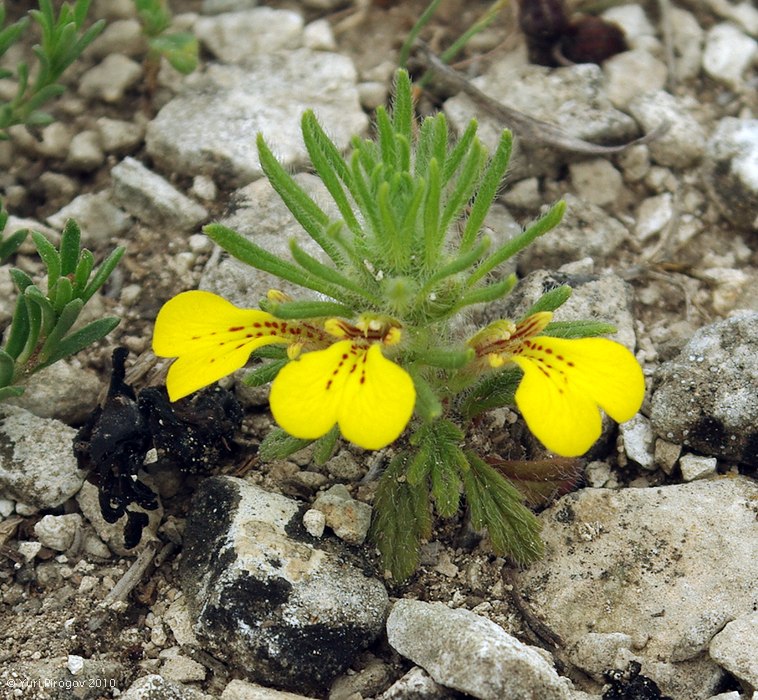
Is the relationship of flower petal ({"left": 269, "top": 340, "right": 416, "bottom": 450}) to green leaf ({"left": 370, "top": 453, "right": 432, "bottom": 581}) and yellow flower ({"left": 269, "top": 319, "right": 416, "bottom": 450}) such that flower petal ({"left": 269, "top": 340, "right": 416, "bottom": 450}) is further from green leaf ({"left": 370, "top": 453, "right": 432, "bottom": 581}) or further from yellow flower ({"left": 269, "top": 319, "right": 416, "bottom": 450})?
green leaf ({"left": 370, "top": 453, "right": 432, "bottom": 581})

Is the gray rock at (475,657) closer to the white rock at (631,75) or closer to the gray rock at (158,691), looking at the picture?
the gray rock at (158,691)

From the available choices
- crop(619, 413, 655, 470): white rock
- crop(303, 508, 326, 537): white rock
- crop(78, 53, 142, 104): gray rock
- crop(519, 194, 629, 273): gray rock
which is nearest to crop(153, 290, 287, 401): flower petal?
crop(303, 508, 326, 537): white rock

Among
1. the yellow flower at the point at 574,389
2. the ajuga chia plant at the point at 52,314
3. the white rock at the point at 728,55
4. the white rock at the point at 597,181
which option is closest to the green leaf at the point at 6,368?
the ajuga chia plant at the point at 52,314

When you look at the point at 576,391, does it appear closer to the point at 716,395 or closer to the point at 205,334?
→ the point at 716,395

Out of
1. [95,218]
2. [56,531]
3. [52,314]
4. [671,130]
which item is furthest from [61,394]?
[671,130]

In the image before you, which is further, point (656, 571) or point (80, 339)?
point (80, 339)

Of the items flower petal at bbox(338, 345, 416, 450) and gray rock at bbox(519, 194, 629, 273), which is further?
gray rock at bbox(519, 194, 629, 273)

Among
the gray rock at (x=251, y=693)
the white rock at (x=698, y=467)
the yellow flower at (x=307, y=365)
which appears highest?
the yellow flower at (x=307, y=365)
